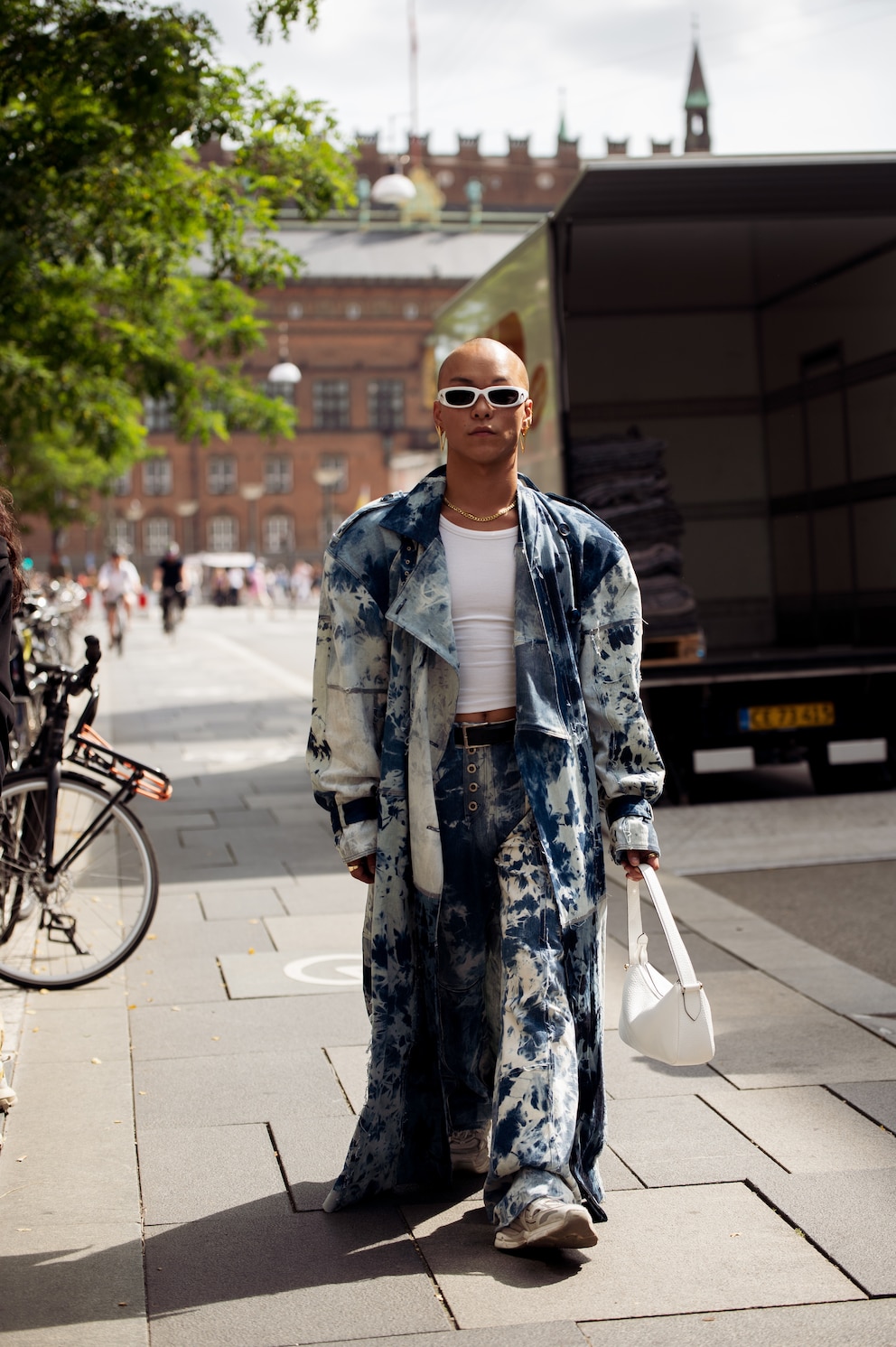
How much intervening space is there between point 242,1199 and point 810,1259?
48.6 inches

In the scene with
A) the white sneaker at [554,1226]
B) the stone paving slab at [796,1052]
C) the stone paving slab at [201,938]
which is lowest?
the stone paving slab at [796,1052]

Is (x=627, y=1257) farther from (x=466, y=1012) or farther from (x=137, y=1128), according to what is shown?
(x=137, y=1128)

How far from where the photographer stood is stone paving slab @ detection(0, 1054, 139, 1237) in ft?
12.0

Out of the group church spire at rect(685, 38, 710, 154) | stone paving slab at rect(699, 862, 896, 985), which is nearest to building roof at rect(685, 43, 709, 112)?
church spire at rect(685, 38, 710, 154)

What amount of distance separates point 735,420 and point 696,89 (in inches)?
2972

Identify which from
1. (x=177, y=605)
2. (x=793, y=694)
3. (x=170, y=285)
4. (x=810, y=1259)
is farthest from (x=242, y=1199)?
(x=177, y=605)

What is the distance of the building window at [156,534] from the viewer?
9025 centimetres

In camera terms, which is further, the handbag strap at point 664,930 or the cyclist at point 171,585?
the cyclist at point 171,585

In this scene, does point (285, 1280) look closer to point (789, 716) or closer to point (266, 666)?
point (789, 716)

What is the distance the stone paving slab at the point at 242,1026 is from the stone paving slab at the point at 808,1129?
1.25 metres

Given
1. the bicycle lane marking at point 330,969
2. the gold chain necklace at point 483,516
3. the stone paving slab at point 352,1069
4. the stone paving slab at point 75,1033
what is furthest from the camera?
the bicycle lane marking at point 330,969

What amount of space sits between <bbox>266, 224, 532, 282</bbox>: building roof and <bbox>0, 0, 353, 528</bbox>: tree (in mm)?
75032

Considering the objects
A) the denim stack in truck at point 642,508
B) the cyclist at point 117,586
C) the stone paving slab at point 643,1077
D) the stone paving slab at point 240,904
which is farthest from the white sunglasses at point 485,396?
the cyclist at point 117,586

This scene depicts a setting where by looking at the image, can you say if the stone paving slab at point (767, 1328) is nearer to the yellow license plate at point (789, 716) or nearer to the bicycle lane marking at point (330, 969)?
the bicycle lane marking at point (330, 969)
